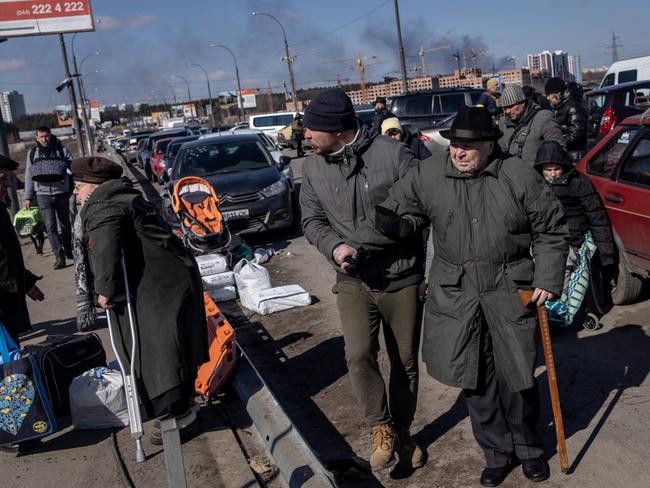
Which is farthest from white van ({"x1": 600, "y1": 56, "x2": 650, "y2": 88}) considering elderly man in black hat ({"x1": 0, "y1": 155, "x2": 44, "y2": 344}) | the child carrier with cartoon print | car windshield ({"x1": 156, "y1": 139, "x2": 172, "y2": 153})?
elderly man in black hat ({"x1": 0, "y1": 155, "x2": 44, "y2": 344})

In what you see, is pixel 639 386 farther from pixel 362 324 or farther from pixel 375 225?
pixel 375 225

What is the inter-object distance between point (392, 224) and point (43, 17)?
24.5 metres

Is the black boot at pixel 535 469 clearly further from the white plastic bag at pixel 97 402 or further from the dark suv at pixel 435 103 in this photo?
the dark suv at pixel 435 103

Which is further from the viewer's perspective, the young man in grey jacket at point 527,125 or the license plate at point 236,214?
the license plate at point 236,214

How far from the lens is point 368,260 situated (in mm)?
3934

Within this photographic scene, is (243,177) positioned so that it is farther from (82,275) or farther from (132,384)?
(132,384)

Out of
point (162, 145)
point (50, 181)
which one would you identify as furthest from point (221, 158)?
point (162, 145)

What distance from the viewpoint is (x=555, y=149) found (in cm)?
605

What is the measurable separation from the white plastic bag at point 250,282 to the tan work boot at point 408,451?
3958mm

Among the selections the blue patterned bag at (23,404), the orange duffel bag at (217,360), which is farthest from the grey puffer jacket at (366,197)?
the blue patterned bag at (23,404)

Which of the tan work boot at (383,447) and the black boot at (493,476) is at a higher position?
the tan work boot at (383,447)

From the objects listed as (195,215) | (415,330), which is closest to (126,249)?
(415,330)

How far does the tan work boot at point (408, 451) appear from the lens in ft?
13.6

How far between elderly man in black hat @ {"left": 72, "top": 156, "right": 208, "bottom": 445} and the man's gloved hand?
3.93 feet
